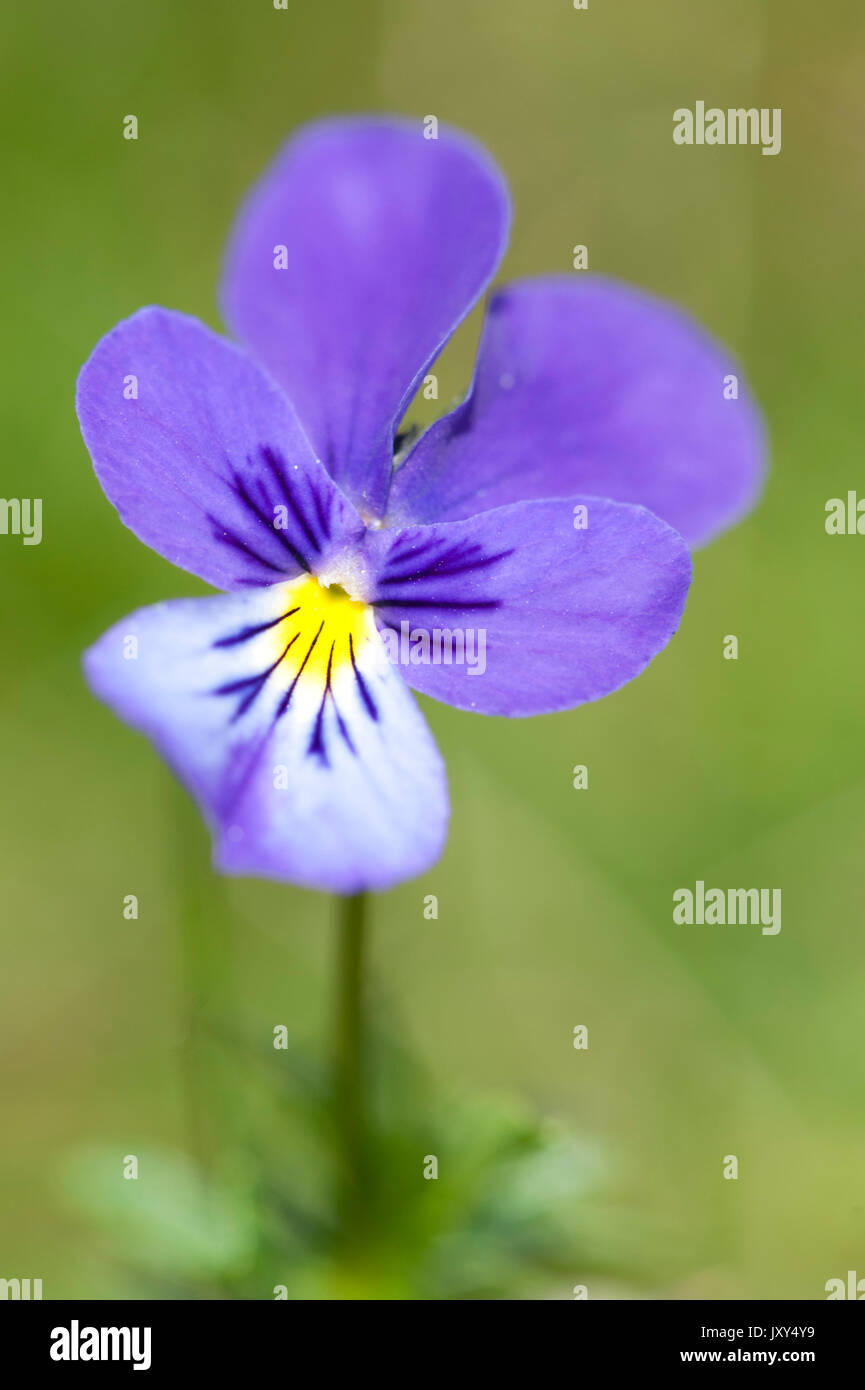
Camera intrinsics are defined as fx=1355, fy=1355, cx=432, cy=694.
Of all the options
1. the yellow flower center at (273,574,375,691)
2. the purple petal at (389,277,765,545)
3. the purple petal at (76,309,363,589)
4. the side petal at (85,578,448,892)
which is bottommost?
the side petal at (85,578,448,892)

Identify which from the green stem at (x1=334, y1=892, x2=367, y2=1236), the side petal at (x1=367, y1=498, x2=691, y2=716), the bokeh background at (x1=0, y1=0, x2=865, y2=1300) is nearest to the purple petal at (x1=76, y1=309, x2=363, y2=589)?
the side petal at (x1=367, y1=498, x2=691, y2=716)

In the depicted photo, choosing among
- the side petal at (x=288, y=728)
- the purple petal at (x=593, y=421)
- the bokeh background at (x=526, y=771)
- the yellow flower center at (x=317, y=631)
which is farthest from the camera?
the bokeh background at (x=526, y=771)

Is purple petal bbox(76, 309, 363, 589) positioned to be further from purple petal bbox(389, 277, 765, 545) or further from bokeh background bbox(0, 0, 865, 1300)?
bokeh background bbox(0, 0, 865, 1300)

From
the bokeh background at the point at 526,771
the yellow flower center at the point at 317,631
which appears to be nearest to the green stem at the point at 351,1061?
the bokeh background at the point at 526,771

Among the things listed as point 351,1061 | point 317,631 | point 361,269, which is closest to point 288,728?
point 317,631

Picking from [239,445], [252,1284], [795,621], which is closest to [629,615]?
[239,445]

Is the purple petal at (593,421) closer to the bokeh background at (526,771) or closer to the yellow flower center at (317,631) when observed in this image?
the yellow flower center at (317,631)

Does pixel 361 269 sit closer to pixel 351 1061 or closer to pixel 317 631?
pixel 317 631

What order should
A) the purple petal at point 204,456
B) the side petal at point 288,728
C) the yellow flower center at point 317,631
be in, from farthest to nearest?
1. the yellow flower center at point 317,631
2. the purple petal at point 204,456
3. the side petal at point 288,728
